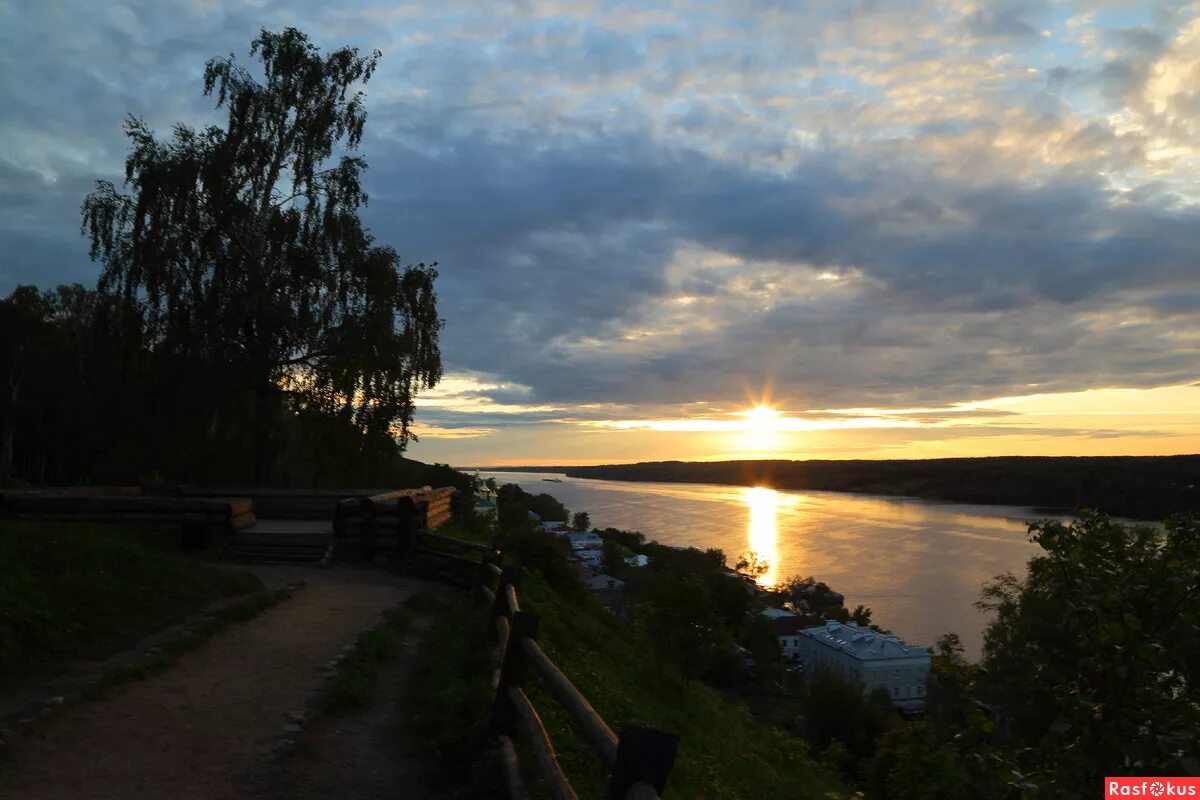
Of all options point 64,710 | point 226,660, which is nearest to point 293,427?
point 226,660

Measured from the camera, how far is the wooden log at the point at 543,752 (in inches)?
157

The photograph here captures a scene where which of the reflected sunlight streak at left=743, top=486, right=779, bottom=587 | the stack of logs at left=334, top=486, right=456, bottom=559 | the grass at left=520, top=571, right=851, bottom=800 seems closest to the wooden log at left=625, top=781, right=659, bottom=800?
the grass at left=520, top=571, right=851, bottom=800

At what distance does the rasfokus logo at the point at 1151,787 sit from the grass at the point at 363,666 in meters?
5.55

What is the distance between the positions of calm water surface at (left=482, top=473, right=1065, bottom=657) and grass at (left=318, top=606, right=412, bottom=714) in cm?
1766

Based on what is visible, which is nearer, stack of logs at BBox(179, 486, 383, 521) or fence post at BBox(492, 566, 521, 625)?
fence post at BBox(492, 566, 521, 625)

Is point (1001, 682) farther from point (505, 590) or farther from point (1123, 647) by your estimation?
point (505, 590)

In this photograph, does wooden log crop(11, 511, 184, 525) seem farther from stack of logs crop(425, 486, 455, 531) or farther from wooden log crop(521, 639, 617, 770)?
wooden log crop(521, 639, 617, 770)

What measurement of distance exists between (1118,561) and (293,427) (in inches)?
789

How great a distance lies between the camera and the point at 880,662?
1485 inches

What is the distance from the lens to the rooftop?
37.9m

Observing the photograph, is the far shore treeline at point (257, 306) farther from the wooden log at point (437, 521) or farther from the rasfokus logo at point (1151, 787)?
the rasfokus logo at point (1151, 787)

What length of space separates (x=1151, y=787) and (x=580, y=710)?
9.31 ft

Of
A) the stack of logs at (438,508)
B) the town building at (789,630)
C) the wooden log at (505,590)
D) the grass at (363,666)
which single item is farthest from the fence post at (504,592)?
the town building at (789,630)

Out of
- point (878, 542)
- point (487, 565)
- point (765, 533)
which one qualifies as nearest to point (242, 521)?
point (487, 565)
